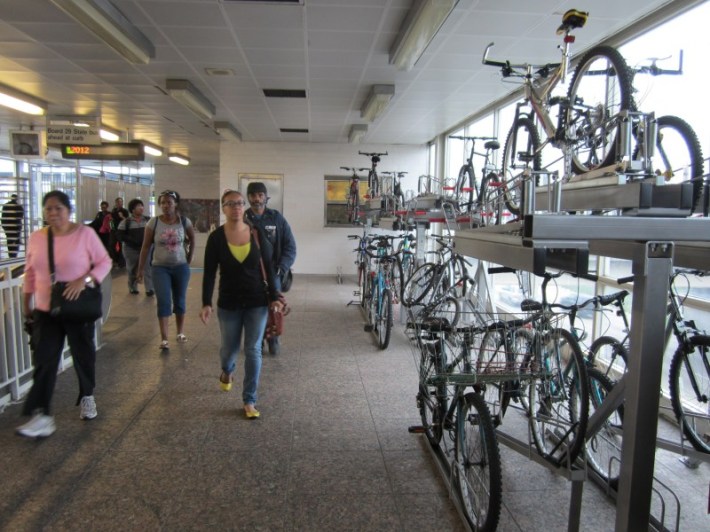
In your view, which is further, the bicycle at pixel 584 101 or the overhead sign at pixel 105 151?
the overhead sign at pixel 105 151

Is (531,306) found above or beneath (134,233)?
beneath

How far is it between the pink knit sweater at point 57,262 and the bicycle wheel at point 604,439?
2905mm

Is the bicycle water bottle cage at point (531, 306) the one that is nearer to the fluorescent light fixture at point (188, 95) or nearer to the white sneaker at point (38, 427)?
the white sneaker at point (38, 427)

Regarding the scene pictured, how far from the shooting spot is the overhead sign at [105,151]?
27.0ft

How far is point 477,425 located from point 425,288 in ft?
11.2

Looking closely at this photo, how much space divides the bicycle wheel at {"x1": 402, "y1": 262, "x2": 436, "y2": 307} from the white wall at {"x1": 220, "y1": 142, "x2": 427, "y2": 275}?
537 centimetres

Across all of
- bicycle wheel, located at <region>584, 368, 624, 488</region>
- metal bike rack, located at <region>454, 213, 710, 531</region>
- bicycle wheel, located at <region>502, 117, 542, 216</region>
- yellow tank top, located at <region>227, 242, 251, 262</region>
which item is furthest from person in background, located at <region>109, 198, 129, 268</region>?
metal bike rack, located at <region>454, 213, 710, 531</region>

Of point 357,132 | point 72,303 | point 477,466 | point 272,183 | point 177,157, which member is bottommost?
point 477,466

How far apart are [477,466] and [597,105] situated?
5.72 feet

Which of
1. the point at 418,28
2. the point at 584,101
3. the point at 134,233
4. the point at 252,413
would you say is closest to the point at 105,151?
the point at 134,233

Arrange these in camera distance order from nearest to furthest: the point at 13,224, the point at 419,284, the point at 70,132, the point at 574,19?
the point at 574,19 < the point at 13,224 < the point at 419,284 < the point at 70,132

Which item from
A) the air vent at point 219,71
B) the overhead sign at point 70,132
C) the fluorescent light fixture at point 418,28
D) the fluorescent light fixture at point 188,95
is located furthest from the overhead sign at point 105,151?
the fluorescent light fixture at point 418,28

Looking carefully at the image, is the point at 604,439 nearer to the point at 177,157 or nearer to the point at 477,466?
the point at 477,466

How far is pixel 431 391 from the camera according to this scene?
2.79 metres
